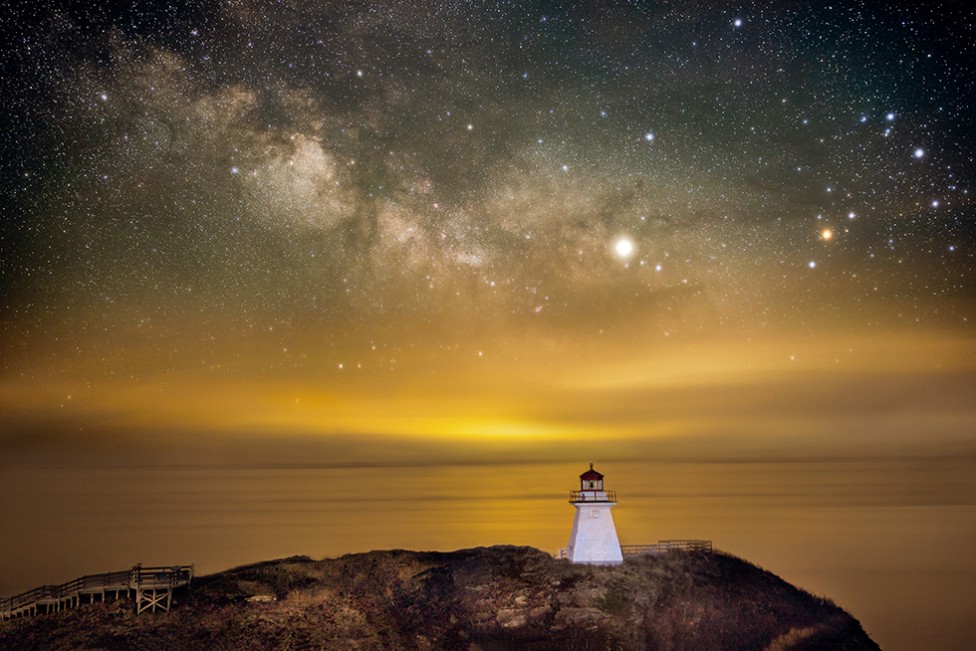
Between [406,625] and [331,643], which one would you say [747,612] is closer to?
[406,625]

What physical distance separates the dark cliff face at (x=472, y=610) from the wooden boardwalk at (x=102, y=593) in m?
0.89

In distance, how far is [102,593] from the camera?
41844mm

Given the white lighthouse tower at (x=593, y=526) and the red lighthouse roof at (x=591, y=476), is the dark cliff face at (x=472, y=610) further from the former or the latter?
the red lighthouse roof at (x=591, y=476)

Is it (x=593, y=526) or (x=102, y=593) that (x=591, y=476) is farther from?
(x=102, y=593)

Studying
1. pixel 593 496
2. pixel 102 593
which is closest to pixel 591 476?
pixel 593 496

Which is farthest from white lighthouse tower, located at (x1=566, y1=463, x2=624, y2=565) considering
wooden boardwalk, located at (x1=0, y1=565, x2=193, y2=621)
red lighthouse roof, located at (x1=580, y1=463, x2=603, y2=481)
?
wooden boardwalk, located at (x1=0, y1=565, x2=193, y2=621)

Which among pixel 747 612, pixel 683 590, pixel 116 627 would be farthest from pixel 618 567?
pixel 116 627

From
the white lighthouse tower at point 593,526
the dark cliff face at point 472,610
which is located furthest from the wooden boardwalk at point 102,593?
the white lighthouse tower at point 593,526

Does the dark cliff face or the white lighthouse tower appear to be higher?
the white lighthouse tower

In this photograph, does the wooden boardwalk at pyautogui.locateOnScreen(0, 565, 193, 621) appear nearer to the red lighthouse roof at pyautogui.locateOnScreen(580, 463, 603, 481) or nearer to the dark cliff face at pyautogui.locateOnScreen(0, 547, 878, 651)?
the dark cliff face at pyautogui.locateOnScreen(0, 547, 878, 651)

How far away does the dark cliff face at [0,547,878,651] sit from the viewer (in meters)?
39.7

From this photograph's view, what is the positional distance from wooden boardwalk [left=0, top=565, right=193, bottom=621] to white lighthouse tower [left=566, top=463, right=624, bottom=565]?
23432mm

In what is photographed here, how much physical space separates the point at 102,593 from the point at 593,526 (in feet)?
91.3

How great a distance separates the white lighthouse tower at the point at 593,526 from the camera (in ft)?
163
